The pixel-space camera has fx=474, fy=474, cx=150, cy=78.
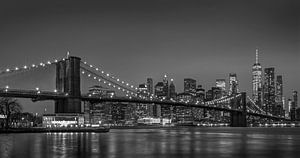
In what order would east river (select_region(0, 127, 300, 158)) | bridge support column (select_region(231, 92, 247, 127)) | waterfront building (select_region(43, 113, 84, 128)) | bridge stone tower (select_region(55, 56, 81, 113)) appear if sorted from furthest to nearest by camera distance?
bridge support column (select_region(231, 92, 247, 127)) < bridge stone tower (select_region(55, 56, 81, 113)) < waterfront building (select_region(43, 113, 84, 128)) < east river (select_region(0, 127, 300, 158))

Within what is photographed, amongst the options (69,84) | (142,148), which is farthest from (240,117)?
(142,148)

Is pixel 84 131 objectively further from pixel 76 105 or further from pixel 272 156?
pixel 272 156

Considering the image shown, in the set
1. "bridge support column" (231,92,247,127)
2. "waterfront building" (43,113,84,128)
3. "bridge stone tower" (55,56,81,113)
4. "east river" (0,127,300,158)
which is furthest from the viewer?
"bridge support column" (231,92,247,127)

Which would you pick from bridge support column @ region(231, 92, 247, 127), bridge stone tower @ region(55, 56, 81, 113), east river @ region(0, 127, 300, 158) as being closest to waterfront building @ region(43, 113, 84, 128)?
A: bridge stone tower @ region(55, 56, 81, 113)

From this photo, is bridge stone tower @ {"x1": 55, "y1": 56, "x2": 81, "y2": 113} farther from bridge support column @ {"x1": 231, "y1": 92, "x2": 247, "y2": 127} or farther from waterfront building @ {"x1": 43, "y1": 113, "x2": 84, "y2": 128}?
bridge support column @ {"x1": 231, "y1": 92, "x2": 247, "y2": 127}

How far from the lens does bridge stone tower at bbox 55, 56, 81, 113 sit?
7594 centimetres

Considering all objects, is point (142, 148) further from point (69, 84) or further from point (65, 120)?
point (69, 84)

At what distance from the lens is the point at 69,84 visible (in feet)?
254

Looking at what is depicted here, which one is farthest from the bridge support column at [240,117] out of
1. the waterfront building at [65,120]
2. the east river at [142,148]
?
the east river at [142,148]

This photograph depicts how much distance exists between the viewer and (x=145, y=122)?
571 feet

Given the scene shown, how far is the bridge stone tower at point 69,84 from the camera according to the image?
75.9 metres

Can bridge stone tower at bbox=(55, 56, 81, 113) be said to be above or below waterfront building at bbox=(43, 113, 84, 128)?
above

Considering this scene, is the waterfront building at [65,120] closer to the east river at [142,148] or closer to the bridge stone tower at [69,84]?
the bridge stone tower at [69,84]

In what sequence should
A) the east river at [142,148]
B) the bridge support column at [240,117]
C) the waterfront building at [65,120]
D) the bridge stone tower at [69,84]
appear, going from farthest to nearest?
the bridge support column at [240,117] → the bridge stone tower at [69,84] → the waterfront building at [65,120] → the east river at [142,148]
